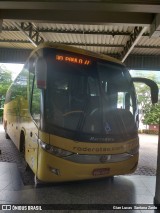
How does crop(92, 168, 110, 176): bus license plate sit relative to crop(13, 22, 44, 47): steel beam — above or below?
below

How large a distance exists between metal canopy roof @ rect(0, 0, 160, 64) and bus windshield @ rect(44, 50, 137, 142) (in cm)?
148

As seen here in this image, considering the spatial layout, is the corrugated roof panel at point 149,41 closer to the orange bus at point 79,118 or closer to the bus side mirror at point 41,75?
the orange bus at point 79,118

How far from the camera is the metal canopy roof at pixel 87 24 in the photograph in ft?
19.7

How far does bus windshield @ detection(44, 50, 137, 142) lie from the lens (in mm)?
5086

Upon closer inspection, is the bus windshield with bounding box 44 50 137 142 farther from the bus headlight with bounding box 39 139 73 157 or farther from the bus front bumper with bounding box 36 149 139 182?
the bus front bumper with bounding box 36 149 139 182

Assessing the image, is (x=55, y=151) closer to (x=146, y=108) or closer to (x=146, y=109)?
(x=146, y=109)

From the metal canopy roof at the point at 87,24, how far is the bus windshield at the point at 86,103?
1.48 m

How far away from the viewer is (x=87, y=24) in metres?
7.45

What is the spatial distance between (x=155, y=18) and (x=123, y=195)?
4653 mm

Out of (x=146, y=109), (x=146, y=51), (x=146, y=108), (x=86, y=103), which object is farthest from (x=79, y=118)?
(x=146, y=108)

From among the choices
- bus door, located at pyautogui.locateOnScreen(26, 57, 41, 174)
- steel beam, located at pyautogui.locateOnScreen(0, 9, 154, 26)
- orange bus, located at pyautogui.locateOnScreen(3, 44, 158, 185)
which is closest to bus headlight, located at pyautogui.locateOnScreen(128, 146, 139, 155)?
orange bus, located at pyautogui.locateOnScreen(3, 44, 158, 185)

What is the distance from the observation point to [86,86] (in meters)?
5.50

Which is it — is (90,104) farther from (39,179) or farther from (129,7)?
(129,7)

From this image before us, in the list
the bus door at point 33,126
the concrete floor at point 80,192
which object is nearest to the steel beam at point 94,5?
the bus door at point 33,126
